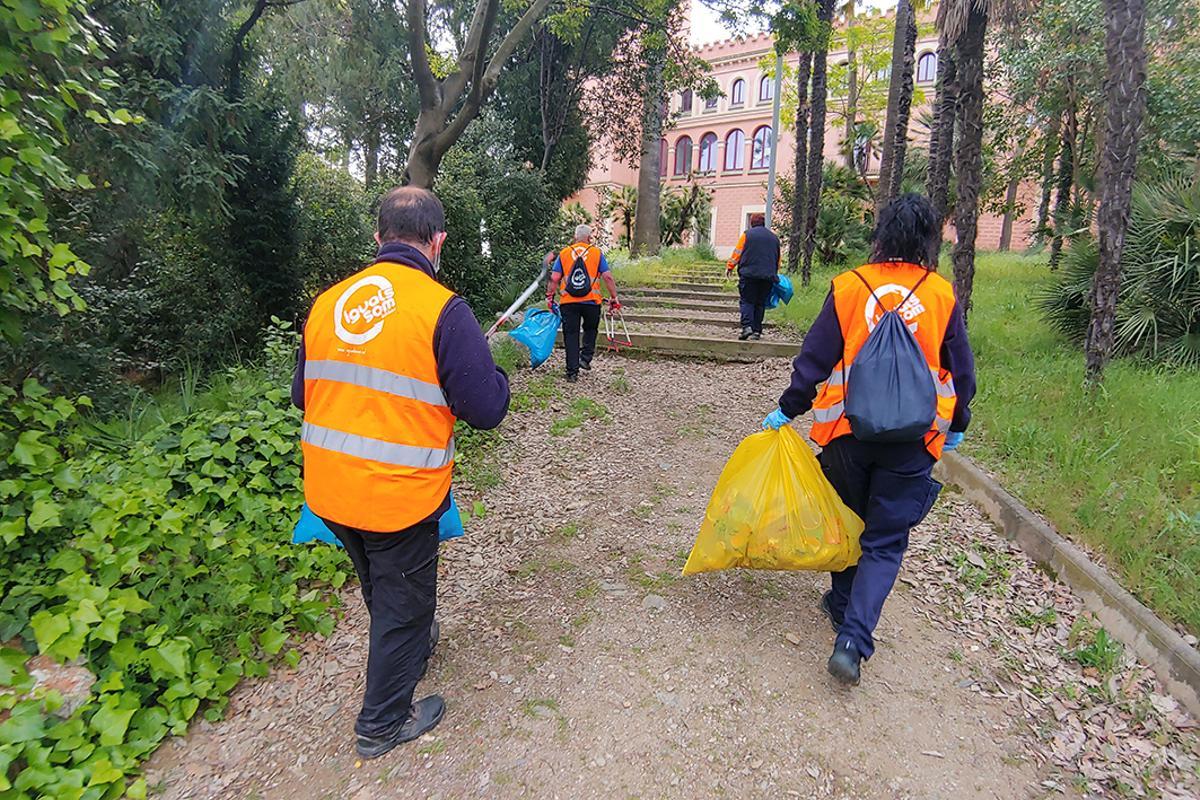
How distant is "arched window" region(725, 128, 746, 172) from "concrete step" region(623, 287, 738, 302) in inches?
1092

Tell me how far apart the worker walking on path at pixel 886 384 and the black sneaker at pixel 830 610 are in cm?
45

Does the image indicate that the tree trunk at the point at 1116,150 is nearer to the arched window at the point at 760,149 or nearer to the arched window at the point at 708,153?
the arched window at the point at 760,149

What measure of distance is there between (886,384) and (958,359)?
480mm

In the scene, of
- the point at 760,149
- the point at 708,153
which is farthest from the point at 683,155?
the point at 760,149

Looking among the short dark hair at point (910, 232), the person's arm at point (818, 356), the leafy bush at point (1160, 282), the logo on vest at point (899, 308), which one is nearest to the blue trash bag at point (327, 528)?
the person's arm at point (818, 356)

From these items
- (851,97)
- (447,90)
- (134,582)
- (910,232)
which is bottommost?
(134,582)

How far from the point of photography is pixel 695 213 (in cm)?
2536

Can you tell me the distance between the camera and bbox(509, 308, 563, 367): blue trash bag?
686cm

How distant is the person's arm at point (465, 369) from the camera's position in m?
2.10

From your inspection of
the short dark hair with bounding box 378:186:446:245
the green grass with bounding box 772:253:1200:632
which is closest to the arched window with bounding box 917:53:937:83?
the green grass with bounding box 772:253:1200:632

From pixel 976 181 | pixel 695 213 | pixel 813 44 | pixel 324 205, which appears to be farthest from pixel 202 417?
pixel 695 213

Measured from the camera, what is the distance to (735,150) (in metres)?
38.2

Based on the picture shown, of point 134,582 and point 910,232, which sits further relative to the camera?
point 134,582

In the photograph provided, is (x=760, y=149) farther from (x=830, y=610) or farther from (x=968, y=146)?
(x=830, y=610)
